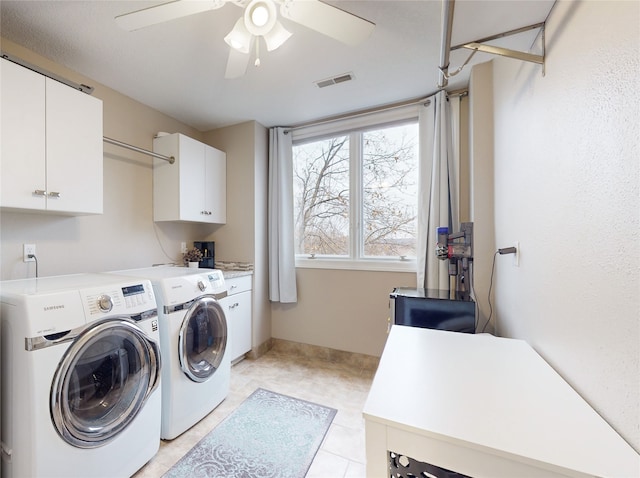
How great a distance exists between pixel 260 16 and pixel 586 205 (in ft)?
4.68

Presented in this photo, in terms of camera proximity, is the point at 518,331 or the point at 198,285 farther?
the point at 198,285

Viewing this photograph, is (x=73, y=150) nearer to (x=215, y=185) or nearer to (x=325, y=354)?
(x=215, y=185)

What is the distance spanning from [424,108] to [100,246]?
2979mm

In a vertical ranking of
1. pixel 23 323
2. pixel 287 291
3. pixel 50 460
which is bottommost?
pixel 50 460

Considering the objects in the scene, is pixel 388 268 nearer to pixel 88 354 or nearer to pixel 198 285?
pixel 198 285

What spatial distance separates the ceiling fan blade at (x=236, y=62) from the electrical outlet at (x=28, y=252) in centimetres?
172

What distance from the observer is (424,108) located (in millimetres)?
2328

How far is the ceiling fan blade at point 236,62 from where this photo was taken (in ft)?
4.41

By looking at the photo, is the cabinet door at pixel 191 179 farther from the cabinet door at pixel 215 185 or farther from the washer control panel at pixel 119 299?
the washer control panel at pixel 119 299

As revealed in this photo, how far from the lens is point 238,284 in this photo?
8.41ft

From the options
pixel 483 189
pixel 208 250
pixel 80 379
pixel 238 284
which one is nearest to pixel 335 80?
pixel 483 189

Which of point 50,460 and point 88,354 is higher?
point 88,354

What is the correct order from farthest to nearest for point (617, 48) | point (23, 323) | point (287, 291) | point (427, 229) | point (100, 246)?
point (287, 291) < point (427, 229) < point (100, 246) < point (23, 323) < point (617, 48)

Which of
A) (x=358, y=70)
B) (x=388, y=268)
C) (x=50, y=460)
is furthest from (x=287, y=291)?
(x=358, y=70)
